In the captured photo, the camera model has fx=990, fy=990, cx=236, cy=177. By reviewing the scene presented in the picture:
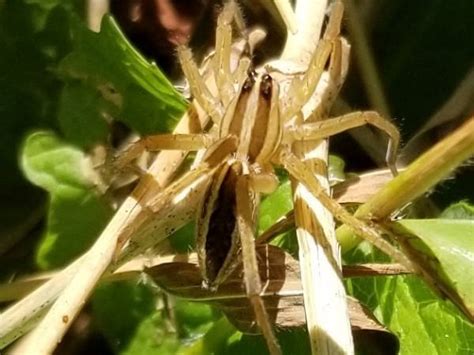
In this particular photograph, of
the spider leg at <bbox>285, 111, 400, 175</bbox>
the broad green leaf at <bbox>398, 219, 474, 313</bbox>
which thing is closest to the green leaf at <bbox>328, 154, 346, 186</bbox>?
the spider leg at <bbox>285, 111, 400, 175</bbox>

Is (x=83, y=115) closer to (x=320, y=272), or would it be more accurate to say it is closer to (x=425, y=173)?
(x=320, y=272)

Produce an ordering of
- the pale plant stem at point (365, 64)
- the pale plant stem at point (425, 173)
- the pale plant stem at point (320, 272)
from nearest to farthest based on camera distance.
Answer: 1. the pale plant stem at point (425, 173)
2. the pale plant stem at point (320, 272)
3. the pale plant stem at point (365, 64)

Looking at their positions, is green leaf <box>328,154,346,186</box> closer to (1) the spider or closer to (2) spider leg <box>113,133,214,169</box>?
(1) the spider

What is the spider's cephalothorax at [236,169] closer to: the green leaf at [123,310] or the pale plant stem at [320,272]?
the pale plant stem at [320,272]

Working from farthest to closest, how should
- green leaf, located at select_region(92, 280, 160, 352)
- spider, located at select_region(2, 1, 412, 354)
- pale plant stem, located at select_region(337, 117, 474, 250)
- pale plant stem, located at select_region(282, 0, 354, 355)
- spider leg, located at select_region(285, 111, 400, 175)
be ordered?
green leaf, located at select_region(92, 280, 160, 352) → spider leg, located at select_region(285, 111, 400, 175) → spider, located at select_region(2, 1, 412, 354) → pale plant stem, located at select_region(282, 0, 354, 355) → pale plant stem, located at select_region(337, 117, 474, 250)

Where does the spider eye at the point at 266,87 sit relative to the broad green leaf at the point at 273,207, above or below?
above

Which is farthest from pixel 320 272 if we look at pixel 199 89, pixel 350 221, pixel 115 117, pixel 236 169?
pixel 115 117

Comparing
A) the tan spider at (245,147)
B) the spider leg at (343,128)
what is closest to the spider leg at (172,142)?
the tan spider at (245,147)
